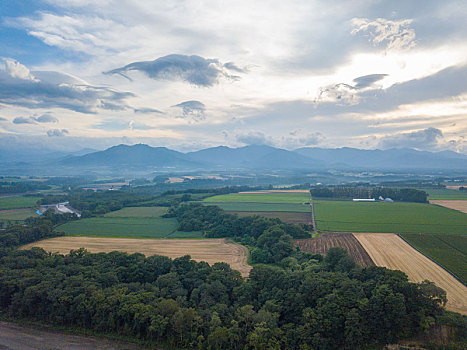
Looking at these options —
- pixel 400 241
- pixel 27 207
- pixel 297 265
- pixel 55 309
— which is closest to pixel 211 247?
pixel 297 265

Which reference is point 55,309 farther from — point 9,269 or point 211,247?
point 211,247

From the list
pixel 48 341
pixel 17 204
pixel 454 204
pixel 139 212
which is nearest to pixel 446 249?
pixel 48 341

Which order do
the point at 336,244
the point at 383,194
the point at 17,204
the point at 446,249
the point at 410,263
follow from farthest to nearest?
the point at 383,194 → the point at 17,204 → the point at 336,244 → the point at 446,249 → the point at 410,263

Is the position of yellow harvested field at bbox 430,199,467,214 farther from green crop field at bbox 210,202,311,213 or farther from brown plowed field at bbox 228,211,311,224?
brown plowed field at bbox 228,211,311,224

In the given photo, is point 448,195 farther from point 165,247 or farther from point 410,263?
point 165,247

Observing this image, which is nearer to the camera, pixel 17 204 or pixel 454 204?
pixel 454 204

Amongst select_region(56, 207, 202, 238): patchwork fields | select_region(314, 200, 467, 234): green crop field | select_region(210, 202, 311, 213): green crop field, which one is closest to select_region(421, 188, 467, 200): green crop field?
select_region(314, 200, 467, 234): green crop field
